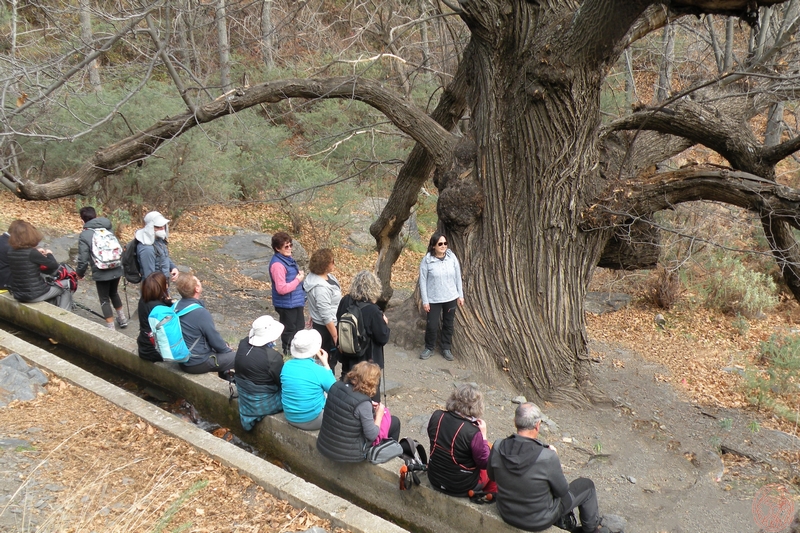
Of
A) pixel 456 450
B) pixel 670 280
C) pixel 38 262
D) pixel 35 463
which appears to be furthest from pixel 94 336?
pixel 670 280

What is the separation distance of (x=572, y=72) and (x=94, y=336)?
565cm

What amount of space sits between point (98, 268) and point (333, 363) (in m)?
3.14

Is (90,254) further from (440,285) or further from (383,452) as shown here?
(383,452)

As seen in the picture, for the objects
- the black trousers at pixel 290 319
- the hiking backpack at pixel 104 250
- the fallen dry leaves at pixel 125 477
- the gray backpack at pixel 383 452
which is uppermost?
the hiking backpack at pixel 104 250

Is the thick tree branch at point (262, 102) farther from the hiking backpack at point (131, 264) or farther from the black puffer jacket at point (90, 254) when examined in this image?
the hiking backpack at point (131, 264)

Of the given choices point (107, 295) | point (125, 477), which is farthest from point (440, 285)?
point (107, 295)

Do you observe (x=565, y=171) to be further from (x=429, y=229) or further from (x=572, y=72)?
(x=429, y=229)

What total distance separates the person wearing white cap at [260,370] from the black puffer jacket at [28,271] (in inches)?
143

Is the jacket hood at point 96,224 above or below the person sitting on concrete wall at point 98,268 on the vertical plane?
above

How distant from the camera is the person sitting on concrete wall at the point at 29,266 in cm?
657

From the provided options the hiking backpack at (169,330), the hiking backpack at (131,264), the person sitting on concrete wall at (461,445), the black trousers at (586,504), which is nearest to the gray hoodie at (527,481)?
the person sitting on concrete wall at (461,445)

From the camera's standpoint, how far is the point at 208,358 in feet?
17.7

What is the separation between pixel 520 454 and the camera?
3447mm

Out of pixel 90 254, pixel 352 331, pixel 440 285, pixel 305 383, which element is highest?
pixel 90 254
